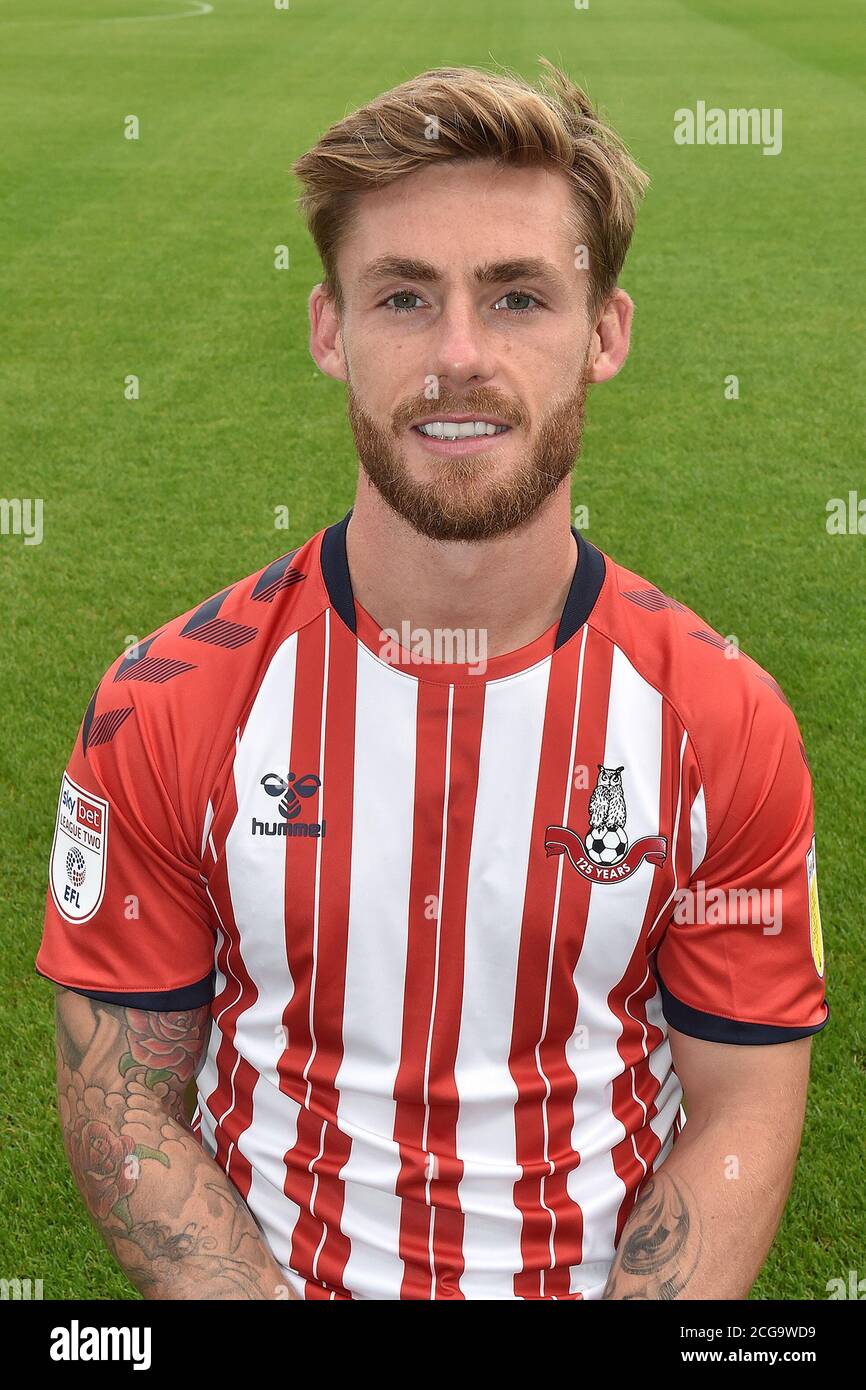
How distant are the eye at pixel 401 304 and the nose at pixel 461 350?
0.06 metres

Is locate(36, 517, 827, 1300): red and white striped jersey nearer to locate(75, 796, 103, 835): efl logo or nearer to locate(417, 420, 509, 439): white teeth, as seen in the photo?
locate(75, 796, 103, 835): efl logo

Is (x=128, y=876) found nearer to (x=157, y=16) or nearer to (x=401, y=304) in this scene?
(x=401, y=304)

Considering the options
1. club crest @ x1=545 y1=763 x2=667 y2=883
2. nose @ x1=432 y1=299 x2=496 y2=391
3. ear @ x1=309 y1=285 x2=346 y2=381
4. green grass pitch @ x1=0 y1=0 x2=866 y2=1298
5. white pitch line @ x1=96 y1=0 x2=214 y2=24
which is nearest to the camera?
nose @ x1=432 y1=299 x2=496 y2=391

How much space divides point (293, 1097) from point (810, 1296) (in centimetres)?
148

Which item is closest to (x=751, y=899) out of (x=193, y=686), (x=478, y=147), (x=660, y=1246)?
(x=660, y=1246)

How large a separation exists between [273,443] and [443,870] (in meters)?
5.51

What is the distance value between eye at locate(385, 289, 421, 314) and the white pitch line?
29172 millimetres

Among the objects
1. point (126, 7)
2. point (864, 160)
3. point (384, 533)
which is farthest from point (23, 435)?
point (126, 7)

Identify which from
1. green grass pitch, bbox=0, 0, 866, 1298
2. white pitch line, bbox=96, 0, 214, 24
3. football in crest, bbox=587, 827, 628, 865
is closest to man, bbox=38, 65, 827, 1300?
football in crest, bbox=587, 827, 628, 865

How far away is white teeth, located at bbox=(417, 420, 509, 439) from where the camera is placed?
181cm

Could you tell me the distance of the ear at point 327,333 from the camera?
1.98 m

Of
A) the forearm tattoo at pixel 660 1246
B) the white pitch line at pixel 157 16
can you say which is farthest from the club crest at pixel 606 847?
the white pitch line at pixel 157 16

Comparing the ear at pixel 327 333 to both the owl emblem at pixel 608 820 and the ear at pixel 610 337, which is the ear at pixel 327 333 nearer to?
the ear at pixel 610 337
